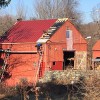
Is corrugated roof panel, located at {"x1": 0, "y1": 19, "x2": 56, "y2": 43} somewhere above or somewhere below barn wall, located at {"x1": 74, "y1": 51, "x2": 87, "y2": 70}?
above

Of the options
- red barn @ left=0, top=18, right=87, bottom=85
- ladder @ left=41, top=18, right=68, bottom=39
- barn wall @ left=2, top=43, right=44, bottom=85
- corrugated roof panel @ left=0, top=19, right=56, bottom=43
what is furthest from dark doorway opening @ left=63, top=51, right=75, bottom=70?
barn wall @ left=2, top=43, right=44, bottom=85

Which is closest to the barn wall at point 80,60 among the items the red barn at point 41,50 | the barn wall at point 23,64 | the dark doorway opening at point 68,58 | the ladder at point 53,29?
the red barn at point 41,50

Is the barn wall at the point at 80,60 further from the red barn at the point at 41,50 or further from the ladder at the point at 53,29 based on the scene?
the ladder at the point at 53,29

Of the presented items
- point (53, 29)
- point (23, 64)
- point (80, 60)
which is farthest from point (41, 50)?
point (80, 60)

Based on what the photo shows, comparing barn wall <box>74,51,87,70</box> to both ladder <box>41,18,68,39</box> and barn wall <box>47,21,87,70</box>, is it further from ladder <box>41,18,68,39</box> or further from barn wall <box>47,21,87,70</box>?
ladder <box>41,18,68,39</box>

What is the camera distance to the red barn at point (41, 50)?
3734 centimetres

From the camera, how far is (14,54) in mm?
39000

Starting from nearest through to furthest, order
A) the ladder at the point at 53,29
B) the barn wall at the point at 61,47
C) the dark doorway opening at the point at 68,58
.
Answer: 1. the barn wall at the point at 61,47
2. the ladder at the point at 53,29
3. the dark doorway opening at the point at 68,58

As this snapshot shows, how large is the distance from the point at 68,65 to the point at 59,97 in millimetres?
20152

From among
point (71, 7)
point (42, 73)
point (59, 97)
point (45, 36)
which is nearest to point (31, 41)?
point (45, 36)

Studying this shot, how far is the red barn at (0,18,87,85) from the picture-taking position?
37.3 metres

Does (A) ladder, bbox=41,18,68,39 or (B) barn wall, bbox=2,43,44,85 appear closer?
(B) barn wall, bbox=2,43,44,85

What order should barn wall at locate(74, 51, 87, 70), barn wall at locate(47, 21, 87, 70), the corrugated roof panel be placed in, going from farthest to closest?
1. barn wall at locate(74, 51, 87, 70)
2. the corrugated roof panel
3. barn wall at locate(47, 21, 87, 70)

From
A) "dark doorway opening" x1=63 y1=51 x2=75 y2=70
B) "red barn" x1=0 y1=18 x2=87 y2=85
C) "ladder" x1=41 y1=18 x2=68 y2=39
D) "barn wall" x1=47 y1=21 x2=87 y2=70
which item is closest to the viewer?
"red barn" x1=0 y1=18 x2=87 y2=85
